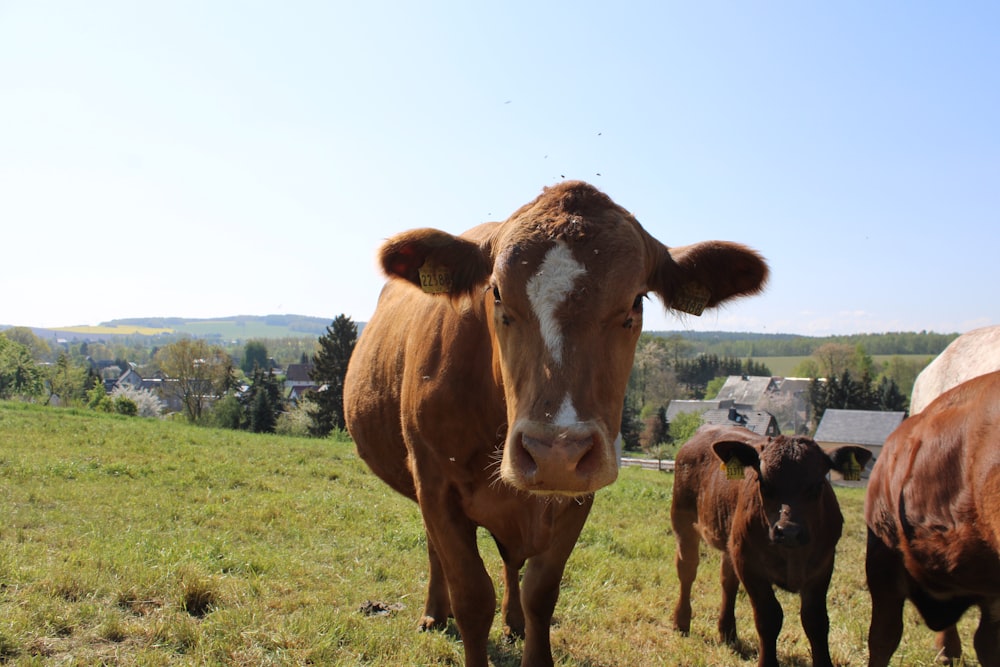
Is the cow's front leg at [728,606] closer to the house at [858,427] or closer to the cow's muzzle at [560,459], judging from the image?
the cow's muzzle at [560,459]

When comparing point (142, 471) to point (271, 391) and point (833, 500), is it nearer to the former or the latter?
point (833, 500)

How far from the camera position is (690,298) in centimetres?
342

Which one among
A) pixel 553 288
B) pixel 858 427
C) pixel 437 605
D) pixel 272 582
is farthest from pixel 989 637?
pixel 858 427

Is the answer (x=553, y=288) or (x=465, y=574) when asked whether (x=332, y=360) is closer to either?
(x=465, y=574)

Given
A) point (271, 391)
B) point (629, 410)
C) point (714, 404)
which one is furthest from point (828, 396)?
point (271, 391)

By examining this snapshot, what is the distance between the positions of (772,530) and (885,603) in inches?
29.7

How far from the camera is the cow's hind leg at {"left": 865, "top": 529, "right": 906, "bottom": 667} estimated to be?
166 inches

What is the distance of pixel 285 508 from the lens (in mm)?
8180

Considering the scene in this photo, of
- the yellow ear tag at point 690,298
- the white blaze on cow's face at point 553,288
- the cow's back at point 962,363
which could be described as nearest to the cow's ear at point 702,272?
the yellow ear tag at point 690,298

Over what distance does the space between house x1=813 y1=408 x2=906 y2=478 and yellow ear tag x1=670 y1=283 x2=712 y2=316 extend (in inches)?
1884

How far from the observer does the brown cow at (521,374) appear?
2.43 metres

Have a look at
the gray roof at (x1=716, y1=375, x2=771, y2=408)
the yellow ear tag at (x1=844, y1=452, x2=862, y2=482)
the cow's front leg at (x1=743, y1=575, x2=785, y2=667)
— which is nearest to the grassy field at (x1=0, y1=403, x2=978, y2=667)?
the cow's front leg at (x1=743, y1=575, x2=785, y2=667)

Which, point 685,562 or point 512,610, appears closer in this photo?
point 512,610

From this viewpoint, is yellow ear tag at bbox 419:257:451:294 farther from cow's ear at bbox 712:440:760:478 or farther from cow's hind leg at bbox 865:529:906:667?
cow's hind leg at bbox 865:529:906:667
